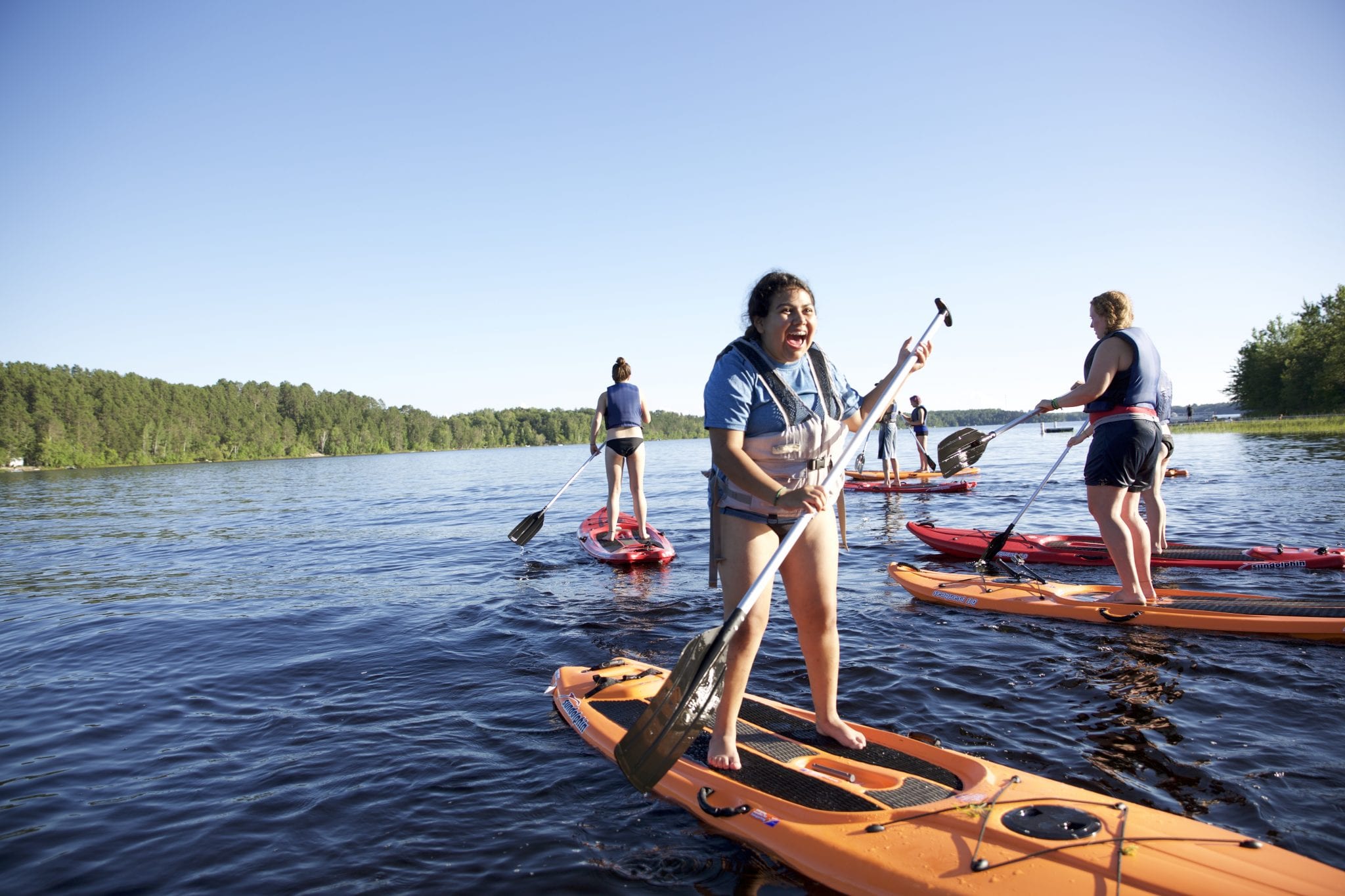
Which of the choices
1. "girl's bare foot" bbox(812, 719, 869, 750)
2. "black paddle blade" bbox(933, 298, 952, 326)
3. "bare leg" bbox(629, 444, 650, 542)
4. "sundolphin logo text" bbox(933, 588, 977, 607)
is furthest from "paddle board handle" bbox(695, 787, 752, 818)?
"bare leg" bbox(629, 444, 650, 542)

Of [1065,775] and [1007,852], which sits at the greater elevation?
[1007,852]

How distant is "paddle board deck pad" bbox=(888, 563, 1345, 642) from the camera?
18.9ft

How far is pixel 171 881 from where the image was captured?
3291 millimetres

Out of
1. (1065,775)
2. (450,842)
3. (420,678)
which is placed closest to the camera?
(450,842)

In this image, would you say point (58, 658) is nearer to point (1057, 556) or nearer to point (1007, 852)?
point (1007, 852)

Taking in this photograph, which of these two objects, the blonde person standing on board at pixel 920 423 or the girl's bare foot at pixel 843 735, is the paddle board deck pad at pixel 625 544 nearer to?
the girl's bare foot at pixel 843 735

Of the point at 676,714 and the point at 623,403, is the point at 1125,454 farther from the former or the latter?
the point at 623,403

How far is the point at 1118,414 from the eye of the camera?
→ 5.83 metres

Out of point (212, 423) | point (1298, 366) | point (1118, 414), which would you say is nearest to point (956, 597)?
point (1118, 414)

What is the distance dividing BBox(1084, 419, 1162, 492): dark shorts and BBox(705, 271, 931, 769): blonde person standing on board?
3361 millimetres

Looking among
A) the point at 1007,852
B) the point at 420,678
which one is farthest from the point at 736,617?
the point at 420,678

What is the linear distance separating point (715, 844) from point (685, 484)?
85.4ft

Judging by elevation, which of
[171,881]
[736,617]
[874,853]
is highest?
[736,617]

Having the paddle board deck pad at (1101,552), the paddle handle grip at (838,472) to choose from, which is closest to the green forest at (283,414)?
the paddle board deck pad at (1101,552)
